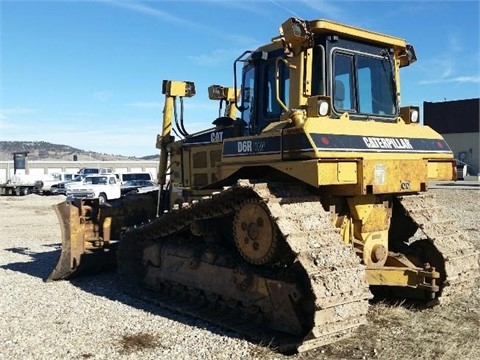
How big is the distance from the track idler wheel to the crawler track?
0.15 meters

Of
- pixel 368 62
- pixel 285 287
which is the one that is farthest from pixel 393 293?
pixel 368 62

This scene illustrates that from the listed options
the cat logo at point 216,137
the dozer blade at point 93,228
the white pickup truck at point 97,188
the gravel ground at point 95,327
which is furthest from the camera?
the white pickup truck at point 97,188

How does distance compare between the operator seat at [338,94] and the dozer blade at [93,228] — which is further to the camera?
the dozer blade at [93,228]

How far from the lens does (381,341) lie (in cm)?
624

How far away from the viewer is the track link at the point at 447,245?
291 inches

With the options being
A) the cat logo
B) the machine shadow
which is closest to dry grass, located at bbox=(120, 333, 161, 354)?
the machine shadow

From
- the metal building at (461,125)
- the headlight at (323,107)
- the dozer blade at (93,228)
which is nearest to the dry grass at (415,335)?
the headlight at (323,107)

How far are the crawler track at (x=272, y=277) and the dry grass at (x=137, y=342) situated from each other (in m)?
0.91

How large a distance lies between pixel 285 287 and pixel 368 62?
3366 mm

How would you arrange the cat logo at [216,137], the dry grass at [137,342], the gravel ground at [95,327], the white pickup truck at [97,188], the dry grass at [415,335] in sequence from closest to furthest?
the dry grass at [415,335]
the gravel ground at [95,327]
the dry grass at [137,342]
the cat logo at [216,137]
the white pickup truck at [97,188]

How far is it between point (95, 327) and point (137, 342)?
2.95 ft

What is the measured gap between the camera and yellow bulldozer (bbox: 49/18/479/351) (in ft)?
20.3

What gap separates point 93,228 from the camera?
10.1 metres

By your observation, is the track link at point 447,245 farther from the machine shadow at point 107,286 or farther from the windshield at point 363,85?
the machine shadow at point 107,286
